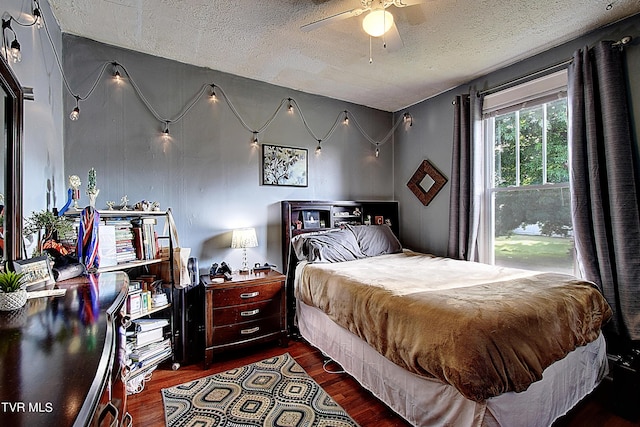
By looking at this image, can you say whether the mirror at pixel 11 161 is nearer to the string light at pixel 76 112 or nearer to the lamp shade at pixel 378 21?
the string light at pixel 76 112

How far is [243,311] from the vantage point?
8.84 feet

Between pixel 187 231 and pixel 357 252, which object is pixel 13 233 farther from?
pixel 357 252

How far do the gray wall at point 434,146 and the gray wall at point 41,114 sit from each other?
3.65m

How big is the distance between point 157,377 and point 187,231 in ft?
4.05

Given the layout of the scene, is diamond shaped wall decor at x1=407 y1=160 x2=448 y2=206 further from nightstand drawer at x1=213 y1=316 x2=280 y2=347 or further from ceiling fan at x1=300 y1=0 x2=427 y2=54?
nightstand drawer at x1=213 y1=316 x2=280 y2=347

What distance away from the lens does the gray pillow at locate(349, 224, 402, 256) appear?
11.3 ft

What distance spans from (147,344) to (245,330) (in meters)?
0.76

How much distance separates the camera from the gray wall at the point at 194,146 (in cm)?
255

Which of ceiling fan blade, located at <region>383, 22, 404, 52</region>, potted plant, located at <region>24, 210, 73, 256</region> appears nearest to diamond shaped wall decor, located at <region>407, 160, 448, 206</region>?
ceiling fan blade, located at <region>383, 22, 404, 52</region>

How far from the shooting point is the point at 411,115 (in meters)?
4.09

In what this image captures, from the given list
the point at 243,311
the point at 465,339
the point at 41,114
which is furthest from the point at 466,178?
the point at 41,114

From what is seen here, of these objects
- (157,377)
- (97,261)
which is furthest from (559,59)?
(157,377)

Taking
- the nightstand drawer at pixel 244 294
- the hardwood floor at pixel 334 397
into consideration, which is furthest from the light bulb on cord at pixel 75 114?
the hardwood floor at pixel 334 397

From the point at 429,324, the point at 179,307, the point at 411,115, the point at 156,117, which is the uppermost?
the point at 411,115
